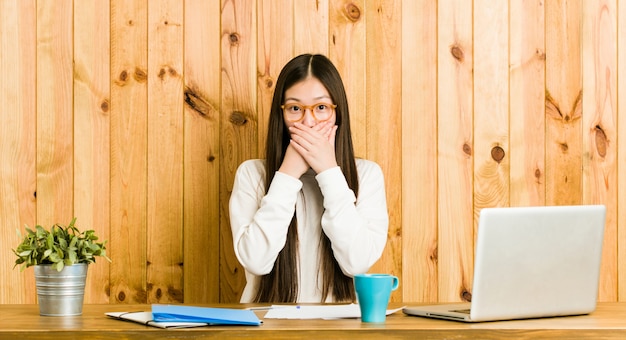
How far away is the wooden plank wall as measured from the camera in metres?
2.37

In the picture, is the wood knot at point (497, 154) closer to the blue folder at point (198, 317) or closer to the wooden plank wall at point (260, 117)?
the wooden plank wall at point (260, 117)

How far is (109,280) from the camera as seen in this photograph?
239cm

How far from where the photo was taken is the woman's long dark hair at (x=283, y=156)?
A: 2.05 metres

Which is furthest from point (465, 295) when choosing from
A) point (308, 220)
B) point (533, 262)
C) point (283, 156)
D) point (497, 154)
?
point (533, 262)

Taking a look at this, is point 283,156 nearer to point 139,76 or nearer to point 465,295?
point 139,76

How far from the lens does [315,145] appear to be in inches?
80.0

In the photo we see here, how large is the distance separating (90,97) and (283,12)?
2.26 feet

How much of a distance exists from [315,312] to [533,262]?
1.44 ft

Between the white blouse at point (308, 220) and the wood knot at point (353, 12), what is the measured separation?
55cm

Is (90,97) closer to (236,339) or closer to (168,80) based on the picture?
(168,80)

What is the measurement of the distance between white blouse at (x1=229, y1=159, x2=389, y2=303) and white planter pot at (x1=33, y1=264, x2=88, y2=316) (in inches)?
22.2

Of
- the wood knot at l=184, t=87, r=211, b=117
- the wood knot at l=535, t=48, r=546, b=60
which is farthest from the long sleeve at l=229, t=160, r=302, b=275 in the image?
the wood knot at l=535, t=48, r=546, b=60

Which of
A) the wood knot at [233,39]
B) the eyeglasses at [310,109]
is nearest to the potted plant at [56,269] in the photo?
the eyeglasses at [310,109]

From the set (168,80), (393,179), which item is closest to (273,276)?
(393,179)
